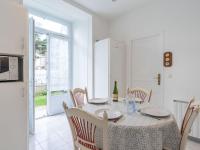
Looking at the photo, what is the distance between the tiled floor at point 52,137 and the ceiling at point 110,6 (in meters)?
2.76

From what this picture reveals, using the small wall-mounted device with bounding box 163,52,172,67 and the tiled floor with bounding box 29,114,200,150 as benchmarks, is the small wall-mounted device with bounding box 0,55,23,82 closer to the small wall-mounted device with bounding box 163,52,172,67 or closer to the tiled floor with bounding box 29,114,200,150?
the tiled floor with bounding box 29,114,200,150

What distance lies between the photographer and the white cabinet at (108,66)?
355 cm

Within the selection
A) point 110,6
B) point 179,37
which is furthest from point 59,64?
point 179,37

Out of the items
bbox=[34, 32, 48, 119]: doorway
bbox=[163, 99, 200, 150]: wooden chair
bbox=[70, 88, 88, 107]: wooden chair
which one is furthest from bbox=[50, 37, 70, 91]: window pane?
bbox=[163, 99, 200, 150]: wooden chair

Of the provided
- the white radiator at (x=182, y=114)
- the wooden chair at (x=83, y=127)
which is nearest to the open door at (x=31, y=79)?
the wooden chair at (x=83, y=127)

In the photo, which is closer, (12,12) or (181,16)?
(12,12)

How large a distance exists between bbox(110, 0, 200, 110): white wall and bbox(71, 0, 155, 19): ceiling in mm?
300

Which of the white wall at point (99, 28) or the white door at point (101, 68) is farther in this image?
the white wall at point (99, 28)

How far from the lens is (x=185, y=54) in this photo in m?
2.93

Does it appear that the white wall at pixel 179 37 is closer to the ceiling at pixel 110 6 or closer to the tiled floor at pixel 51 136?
the ceiling at pixel 110 6

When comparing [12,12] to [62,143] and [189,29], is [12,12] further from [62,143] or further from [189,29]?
[189,29]

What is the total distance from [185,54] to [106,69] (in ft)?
5.30

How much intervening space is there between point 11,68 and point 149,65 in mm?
2715

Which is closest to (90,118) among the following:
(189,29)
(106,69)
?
(106,69)
